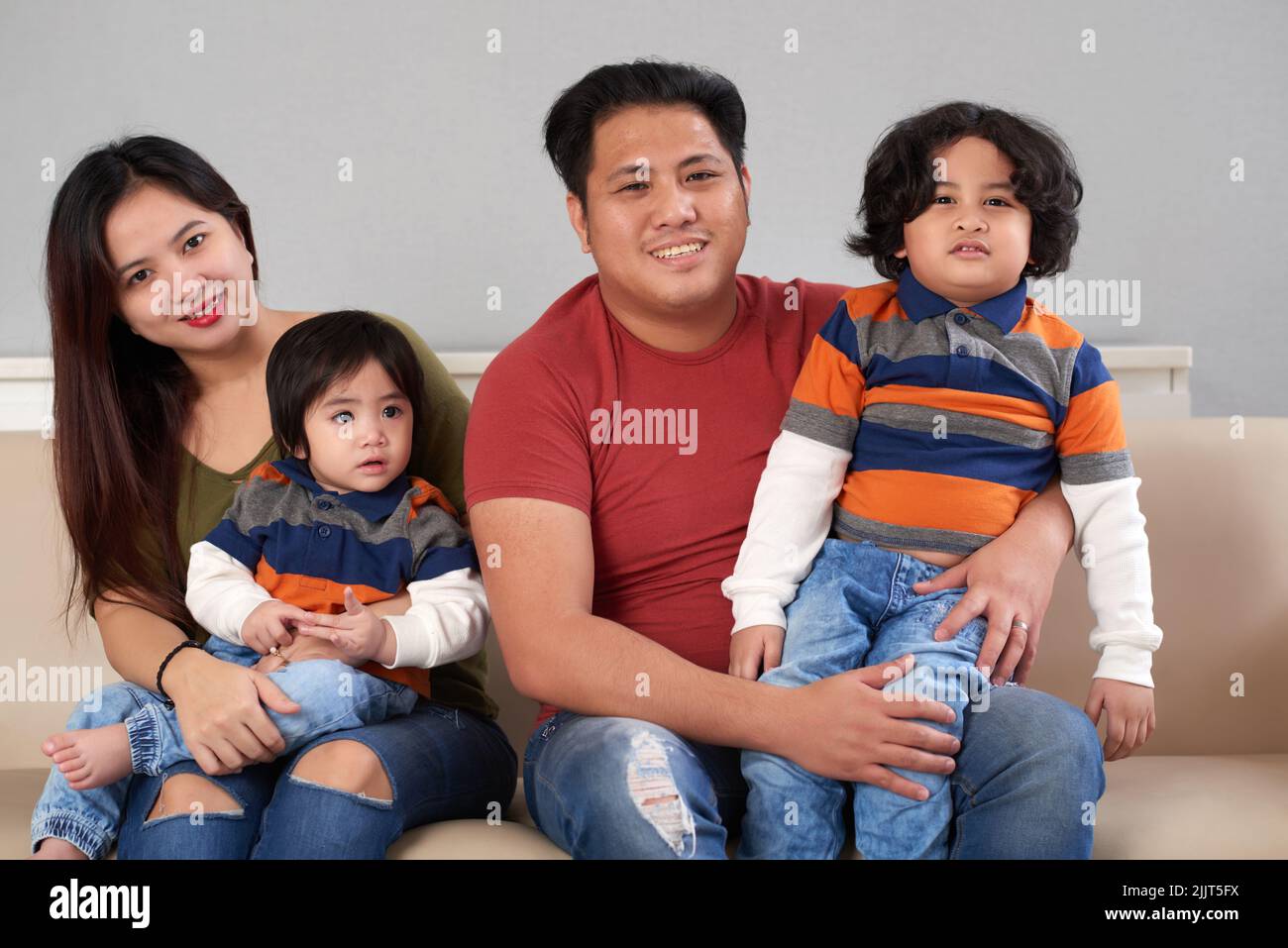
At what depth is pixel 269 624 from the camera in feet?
5.34

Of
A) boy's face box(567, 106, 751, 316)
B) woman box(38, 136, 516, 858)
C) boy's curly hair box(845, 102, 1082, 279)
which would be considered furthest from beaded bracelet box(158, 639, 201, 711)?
boy's curly hair box(845, 102, 1082, 279)

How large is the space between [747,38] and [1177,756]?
178 cm

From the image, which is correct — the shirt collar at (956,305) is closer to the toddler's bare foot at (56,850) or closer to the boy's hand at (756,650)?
the boy's hand at (756,650)

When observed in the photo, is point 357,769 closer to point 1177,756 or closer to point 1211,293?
point 1177,756

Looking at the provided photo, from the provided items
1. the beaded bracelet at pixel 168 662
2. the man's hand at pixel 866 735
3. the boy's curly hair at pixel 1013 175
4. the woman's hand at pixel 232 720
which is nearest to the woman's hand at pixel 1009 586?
the man's hand at pixel 866 735

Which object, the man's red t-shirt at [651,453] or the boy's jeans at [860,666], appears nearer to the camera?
the boy's jeans at [860,666]

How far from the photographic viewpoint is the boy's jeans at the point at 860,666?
1465 mm

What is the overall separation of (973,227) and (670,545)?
1.96 feet

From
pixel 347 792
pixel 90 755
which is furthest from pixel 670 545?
pixel 90 755

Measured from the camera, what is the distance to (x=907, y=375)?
1.66m

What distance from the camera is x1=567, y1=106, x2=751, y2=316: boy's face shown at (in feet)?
5.64

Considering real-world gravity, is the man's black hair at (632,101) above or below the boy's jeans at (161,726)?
above

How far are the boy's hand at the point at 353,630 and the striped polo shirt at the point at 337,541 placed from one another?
0.29ft
